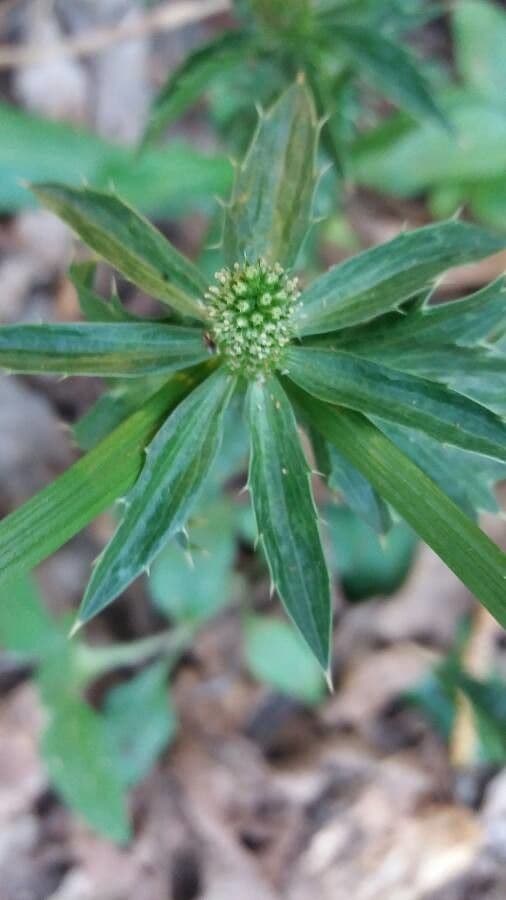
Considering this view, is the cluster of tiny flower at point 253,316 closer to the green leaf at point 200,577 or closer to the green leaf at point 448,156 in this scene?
the green leaf at point 200,577

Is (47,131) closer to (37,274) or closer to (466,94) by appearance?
(37,274)

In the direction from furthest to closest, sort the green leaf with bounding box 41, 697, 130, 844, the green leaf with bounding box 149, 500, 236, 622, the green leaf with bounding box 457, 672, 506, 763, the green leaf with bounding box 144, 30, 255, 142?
A: the green leaf with bounding box 149, 500, 236, 622 < the green leaf with bounding box 41, 697, 130, 844 < the green leaf with bounding box 457, 672, 506, 763 < the green leaf with bounding box 144, 30, 255, 142

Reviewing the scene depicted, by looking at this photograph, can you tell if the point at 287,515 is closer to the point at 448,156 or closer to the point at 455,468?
the point at 455,468

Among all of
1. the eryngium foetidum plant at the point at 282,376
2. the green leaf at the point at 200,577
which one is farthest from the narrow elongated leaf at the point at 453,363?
the green leaf at the point at 200,577

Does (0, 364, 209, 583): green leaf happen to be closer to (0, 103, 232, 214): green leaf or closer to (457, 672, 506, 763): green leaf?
(457, 672, 506, 763): green leaf

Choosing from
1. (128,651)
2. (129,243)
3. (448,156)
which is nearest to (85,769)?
(128,651)

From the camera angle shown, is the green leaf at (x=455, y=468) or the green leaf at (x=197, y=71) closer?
the green leaf at (x=455, y=468)

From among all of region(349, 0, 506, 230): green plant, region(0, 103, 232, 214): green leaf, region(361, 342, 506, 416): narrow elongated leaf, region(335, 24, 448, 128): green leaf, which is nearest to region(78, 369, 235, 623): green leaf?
region(361, 342, 506, 416): narrow elongated leaf

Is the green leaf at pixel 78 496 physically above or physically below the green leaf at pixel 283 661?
below
